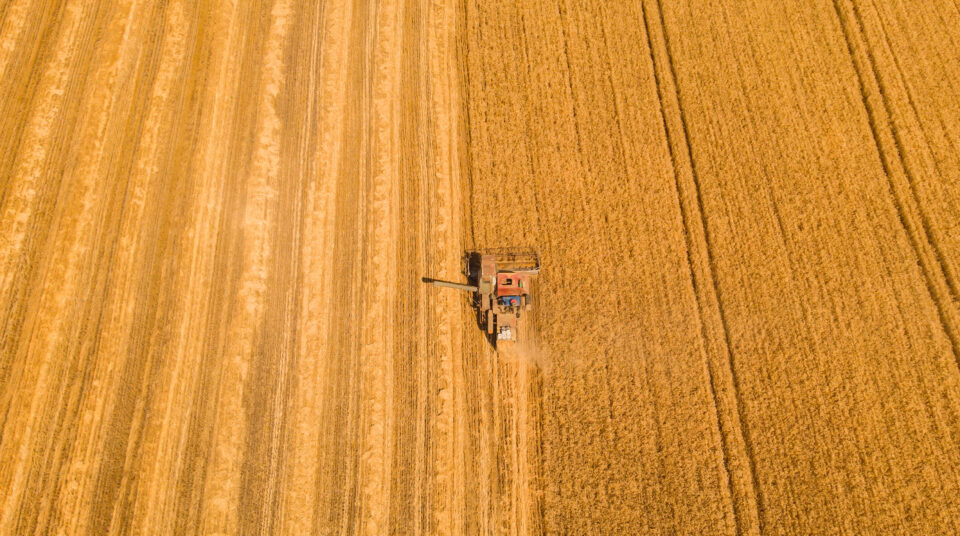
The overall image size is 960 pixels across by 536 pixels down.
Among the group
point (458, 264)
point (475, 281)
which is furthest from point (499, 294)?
point (458, 264)

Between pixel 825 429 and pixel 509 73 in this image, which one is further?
pixel 509 73

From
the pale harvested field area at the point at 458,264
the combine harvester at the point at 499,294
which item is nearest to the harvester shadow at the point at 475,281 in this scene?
the combine harvester at the point at 499,294

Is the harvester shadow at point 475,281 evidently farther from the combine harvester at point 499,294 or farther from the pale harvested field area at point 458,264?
the pale harvested field area at point 458,264

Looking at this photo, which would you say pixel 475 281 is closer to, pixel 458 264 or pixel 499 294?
pixel 458 264

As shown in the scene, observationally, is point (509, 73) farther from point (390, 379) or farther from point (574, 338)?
point (390, 379)

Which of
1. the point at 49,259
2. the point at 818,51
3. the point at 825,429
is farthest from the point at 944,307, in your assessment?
the point at 49,259

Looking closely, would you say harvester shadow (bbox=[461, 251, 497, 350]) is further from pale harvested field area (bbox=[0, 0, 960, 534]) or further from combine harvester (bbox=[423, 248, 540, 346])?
pale harvested field area (bbox=[0, 0, 960, 534])
